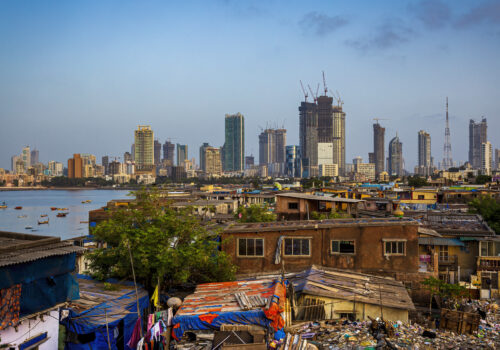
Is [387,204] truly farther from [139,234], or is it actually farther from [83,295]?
[83,295]

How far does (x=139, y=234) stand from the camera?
980 centimetres

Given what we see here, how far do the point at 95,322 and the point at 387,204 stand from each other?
23.6 m

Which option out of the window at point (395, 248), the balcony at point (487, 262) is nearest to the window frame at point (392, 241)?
the window at point (395, 248)

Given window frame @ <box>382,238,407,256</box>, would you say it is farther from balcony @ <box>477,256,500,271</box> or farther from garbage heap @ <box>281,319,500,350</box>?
balcony @ <box>477,256,500,271</box>

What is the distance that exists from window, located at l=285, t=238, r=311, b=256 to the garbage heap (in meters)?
3.78

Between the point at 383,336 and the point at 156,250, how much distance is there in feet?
17.3

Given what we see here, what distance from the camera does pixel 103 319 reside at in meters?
7.45

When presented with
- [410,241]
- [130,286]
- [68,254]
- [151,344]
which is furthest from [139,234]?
[410,241]

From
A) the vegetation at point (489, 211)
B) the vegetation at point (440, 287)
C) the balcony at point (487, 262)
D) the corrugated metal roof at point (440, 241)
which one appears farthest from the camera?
the vegetation at point (489, 211)

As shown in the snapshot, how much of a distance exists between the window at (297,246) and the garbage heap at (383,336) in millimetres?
3779

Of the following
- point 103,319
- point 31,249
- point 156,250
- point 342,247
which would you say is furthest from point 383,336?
point 31,249

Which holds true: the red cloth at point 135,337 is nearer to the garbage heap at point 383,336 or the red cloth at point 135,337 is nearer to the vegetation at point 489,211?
the garbage heap at point 383,336

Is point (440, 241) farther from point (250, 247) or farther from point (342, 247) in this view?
point (250, 247)

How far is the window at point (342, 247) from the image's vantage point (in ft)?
37.5
